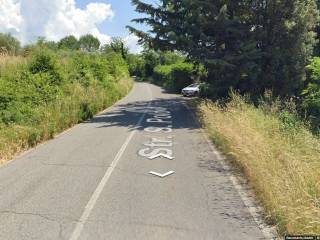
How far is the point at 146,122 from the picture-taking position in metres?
17.0

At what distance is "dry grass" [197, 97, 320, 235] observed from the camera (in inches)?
203

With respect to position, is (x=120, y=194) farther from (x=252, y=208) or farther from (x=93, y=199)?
(x=252, y=208)

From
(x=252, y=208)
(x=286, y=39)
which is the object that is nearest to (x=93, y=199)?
(x=252, y=208)

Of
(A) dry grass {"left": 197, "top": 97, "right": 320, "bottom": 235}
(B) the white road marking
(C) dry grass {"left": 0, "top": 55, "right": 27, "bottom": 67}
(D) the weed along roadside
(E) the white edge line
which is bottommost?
(D) the weed along roadside

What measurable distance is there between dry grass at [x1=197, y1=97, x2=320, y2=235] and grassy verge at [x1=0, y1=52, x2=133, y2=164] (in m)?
5.87

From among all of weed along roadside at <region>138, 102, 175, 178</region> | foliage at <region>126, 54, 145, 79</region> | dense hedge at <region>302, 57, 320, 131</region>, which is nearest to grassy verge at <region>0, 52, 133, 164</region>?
weed along roadside at <region>138, 102, 175, 178</region>

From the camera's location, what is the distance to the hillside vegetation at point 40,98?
37.6 ft

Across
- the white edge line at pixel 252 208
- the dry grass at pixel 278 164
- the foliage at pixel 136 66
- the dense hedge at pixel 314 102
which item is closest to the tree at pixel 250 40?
the dense hedge at pixel 314 102

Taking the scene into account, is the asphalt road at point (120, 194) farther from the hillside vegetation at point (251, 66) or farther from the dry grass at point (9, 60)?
the dry grass at point (9, 60)

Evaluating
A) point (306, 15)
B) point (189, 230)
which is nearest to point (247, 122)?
point (189, 230)

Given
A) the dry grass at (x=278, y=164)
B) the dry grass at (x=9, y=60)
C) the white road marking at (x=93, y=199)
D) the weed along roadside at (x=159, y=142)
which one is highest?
the dry grass at (x=9, y=60)

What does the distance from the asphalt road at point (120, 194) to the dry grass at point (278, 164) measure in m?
0.46

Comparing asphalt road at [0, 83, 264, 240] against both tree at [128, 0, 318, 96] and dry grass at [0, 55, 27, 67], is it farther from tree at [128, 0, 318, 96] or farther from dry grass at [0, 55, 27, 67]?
tree at [128, 0, 318, 96]

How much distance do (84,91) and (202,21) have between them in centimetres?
692
